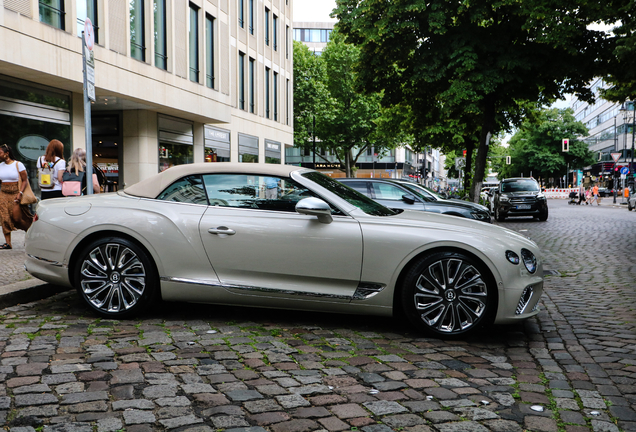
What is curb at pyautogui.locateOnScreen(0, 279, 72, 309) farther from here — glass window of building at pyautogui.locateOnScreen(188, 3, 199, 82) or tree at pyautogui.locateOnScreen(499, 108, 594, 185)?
tree at pyautogui.locateOnScreen(499, 108, 594, 185)

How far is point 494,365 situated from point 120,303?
→ 311cm

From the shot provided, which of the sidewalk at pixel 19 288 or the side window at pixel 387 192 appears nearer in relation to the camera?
the sidewalk at pixel 19 288

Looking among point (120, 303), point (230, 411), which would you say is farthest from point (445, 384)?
point (120, 303)

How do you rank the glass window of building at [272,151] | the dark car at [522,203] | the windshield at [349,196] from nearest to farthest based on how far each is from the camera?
the windshield at [349,196] < the dark car at [522,203] < the glass window of building at [272,151]

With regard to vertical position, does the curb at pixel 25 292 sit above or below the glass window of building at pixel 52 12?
below

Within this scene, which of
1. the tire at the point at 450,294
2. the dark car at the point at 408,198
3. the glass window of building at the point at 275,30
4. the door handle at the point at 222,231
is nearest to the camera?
the tire at the point at 450,294

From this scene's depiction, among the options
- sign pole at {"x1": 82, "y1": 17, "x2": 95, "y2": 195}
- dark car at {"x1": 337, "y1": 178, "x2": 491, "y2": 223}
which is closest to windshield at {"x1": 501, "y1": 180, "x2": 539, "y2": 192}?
dark car at {"x1": 337, "y1": 178, "x2": 491, "y2": 223}

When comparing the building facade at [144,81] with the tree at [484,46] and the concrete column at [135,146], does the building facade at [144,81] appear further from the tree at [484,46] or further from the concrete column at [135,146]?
the tree at [484,46]

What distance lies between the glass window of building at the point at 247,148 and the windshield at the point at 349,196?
2402 centimetres

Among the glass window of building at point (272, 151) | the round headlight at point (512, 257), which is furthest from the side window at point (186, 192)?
the glass window of building at point (272, 151)

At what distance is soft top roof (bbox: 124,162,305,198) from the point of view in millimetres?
5191

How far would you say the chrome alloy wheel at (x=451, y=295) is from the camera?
466cm

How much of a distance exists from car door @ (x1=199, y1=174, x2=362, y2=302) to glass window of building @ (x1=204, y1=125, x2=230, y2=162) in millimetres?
21275

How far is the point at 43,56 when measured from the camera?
14.5 m
